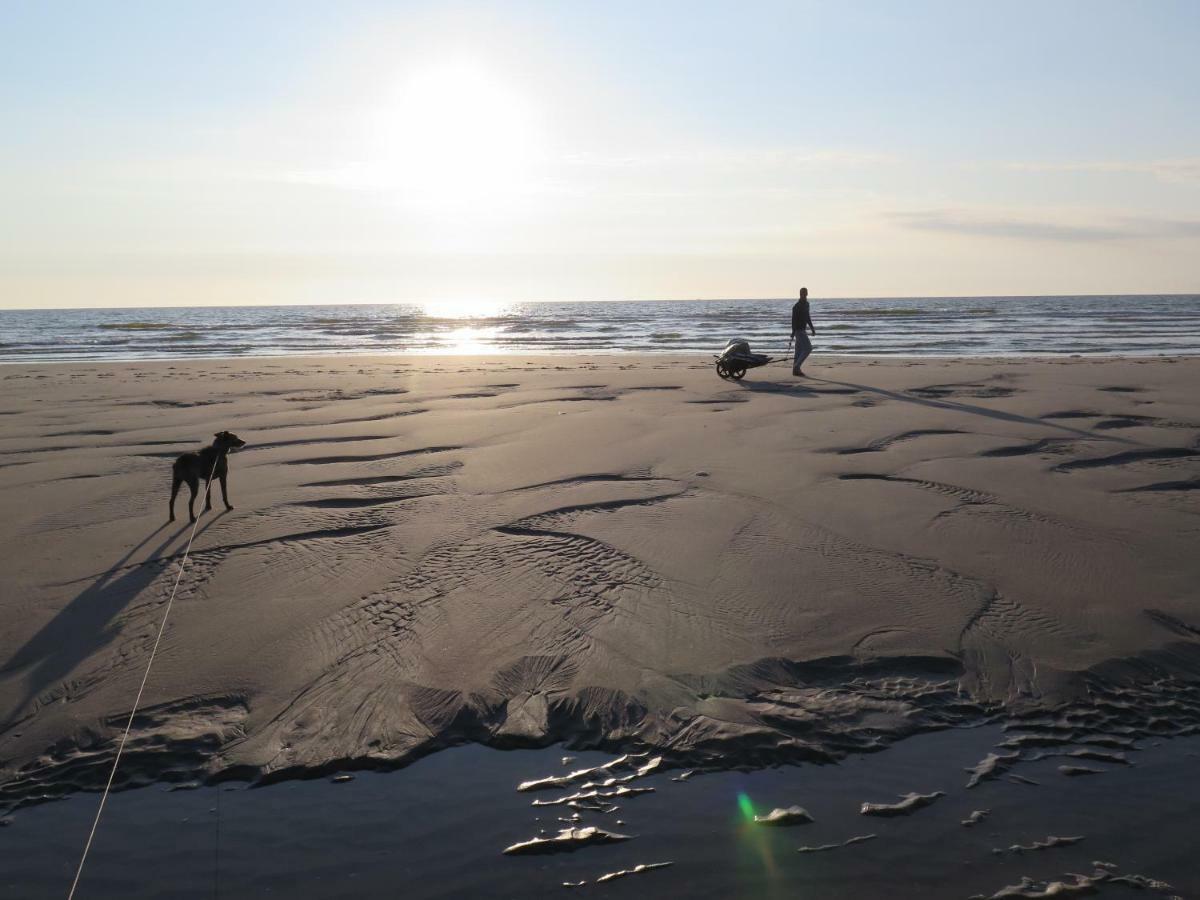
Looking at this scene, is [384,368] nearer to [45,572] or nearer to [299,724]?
[45,572]

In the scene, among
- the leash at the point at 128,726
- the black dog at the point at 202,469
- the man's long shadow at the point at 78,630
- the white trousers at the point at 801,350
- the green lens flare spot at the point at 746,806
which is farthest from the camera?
the white trousers at the point at 801,350

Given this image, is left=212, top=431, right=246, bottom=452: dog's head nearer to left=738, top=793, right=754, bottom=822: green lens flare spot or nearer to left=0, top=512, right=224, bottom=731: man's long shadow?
left=0, top=512, right=224, bottom=731: man's long shadow

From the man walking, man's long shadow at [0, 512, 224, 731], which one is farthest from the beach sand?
the man walking

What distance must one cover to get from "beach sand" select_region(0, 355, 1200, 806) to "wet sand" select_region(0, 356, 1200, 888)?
0.07ft

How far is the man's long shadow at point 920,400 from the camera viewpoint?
29.2 ft

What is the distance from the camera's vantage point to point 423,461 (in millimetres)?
8117

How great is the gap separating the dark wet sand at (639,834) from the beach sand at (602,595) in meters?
0.16

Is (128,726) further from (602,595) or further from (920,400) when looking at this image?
(920,400)

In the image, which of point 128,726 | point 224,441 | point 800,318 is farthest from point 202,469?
point 800,318

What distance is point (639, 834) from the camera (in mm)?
2842

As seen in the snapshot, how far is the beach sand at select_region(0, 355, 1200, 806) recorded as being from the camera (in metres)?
3.50

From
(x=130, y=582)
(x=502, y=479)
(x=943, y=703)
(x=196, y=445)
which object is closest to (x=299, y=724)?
(x=130, y=582)

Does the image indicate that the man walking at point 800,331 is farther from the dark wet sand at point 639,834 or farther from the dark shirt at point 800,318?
the dark wet sand at point 639,834

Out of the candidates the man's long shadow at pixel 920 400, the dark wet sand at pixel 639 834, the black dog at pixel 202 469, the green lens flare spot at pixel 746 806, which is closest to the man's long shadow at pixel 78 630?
the black dog at pixel 202 469
